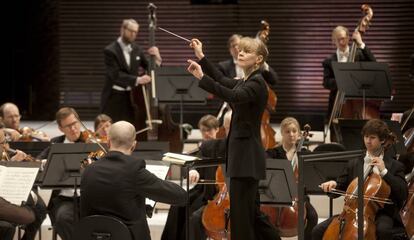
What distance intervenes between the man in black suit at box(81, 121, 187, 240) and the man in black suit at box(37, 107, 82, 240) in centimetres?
126

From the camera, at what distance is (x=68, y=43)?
10156mm

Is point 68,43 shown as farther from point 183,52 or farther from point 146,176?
point 146,176

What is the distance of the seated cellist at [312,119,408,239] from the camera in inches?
199

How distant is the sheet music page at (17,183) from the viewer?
485 centimetres

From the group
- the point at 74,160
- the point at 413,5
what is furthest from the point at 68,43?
the point at 74,160

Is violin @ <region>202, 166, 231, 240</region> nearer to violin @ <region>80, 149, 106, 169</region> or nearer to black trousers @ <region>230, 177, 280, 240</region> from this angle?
black trousers @ <region>230, 177, 280, 240</region>

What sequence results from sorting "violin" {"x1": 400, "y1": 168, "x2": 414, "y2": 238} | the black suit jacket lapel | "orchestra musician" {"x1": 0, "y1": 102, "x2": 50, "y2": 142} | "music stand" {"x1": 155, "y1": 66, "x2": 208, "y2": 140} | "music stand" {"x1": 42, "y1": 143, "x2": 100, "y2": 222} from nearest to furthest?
"music stand" {"x1": 42, "y1": 143, "x2": 100, "y2": 222}, "violin" {"x1": 400, "y1": 168, "x2": 414, "y2": 238}, "orchestra musician" {"x1": 0, "y1": 102, "x2": 50, "y2": 142}, "music stand" {"x1": 155, "y1": 66, "x2": 208, "y2": 140}, the black suit jacket lapel

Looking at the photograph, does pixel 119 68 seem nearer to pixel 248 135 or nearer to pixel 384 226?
pixel 248 135

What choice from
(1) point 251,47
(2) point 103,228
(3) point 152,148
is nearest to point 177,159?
(2) point 103,228

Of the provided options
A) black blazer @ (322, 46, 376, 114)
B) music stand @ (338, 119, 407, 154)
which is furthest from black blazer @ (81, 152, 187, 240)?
black blazer @ (322, 46, 376, 114)

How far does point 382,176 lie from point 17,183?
7.16 ft

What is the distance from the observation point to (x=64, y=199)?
19.4ft

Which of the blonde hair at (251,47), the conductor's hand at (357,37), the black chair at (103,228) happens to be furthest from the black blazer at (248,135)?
the conductor's hand at (357,37)

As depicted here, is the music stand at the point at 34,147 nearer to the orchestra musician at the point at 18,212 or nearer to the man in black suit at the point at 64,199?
the man in black suit at the point at 64,199
